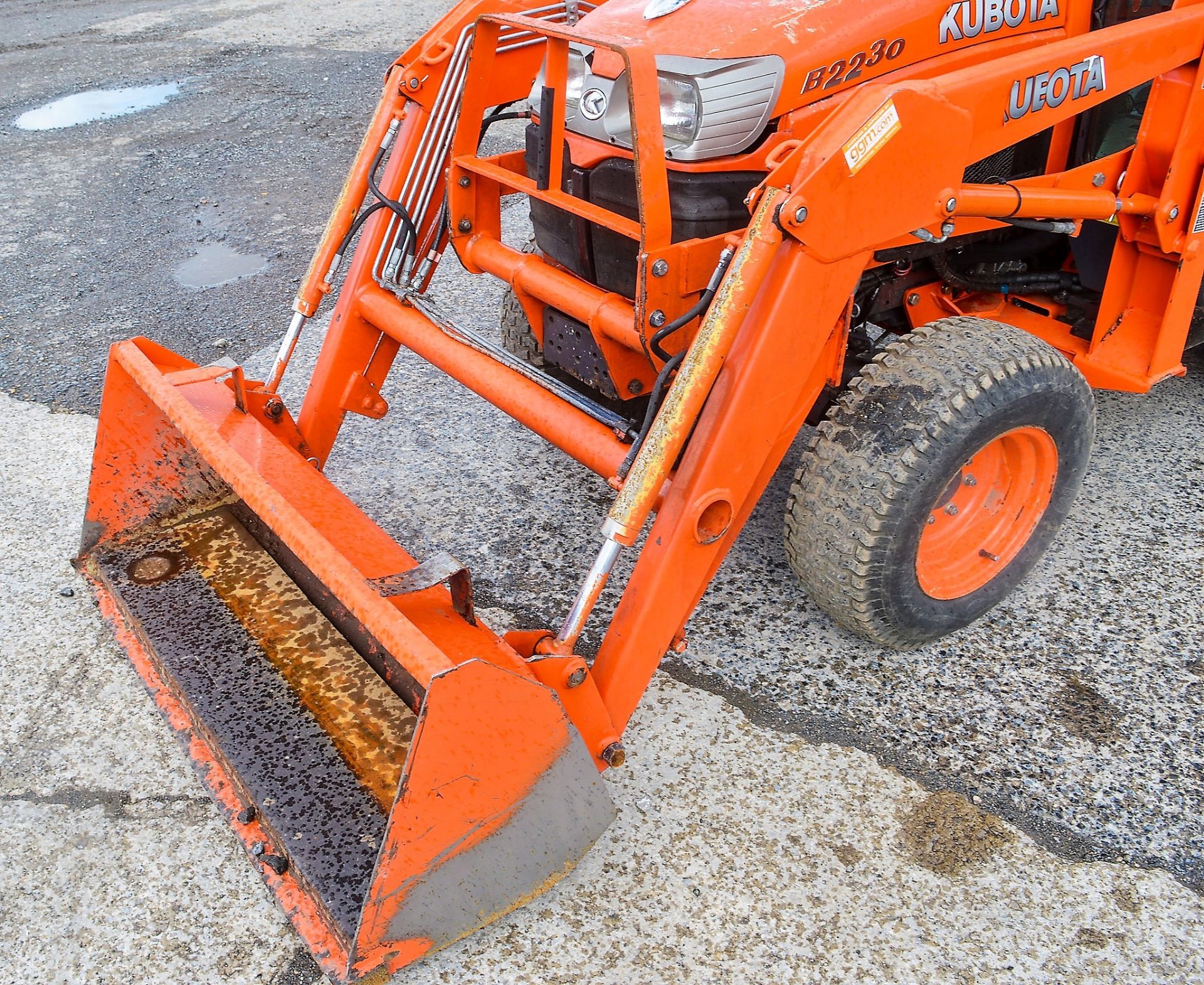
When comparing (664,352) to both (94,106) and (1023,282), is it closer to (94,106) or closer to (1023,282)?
(1023,282)

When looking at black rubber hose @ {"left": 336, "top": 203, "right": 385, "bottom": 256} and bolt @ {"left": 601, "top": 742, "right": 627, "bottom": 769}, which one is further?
black rubber hose @ {"left": 336, "top": 203, "right": 385, "bottom": 256}

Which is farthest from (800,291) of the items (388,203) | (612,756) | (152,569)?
(152,569)

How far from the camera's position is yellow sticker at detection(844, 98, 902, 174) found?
205 centimetres

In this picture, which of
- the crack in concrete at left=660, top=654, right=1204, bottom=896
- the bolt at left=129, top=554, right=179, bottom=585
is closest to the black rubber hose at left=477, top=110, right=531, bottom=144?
the bolt at left=129, top=554, right=179, bottom=585

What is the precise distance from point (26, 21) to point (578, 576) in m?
10.8

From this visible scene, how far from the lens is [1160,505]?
11.3 ft

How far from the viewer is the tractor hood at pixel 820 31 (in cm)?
249

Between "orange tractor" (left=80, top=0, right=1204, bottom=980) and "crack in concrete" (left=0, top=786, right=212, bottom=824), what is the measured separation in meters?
0.15

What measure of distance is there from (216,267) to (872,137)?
4178 millimetres

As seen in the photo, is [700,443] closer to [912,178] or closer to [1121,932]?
[912,178]

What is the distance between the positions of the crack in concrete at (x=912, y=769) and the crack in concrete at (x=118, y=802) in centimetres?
122

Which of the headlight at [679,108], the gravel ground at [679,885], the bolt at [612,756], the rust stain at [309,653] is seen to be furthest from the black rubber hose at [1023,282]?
the rust stain at [309,653]

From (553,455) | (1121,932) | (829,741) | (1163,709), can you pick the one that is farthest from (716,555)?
(553,455)

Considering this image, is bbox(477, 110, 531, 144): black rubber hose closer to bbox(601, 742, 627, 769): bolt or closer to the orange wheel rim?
the orange wheel rim
